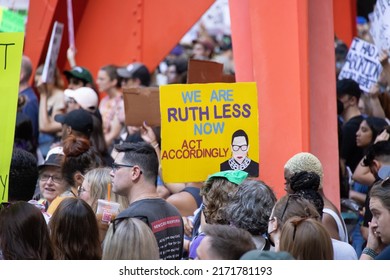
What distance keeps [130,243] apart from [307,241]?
821 mm

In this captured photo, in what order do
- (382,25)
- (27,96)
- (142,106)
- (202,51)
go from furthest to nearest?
(202,51)
(27,96)
(382,25)
(142,106)

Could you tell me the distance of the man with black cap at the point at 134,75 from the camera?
11.6 metres

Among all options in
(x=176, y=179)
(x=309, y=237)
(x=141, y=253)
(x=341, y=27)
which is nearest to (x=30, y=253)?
(x=141, y=253)

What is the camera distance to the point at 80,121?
9539 mm

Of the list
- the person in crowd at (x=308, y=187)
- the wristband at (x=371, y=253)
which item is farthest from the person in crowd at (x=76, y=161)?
the wristband at (x=371, y=253)

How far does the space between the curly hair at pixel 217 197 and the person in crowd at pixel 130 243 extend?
1.16 meters

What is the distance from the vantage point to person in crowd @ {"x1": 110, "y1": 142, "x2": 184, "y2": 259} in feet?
21.1

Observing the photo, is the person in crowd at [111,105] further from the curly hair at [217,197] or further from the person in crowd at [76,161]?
the curly hair at [217,197]

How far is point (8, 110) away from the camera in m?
7.00

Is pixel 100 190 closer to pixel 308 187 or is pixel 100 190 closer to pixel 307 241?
pixel 308 187

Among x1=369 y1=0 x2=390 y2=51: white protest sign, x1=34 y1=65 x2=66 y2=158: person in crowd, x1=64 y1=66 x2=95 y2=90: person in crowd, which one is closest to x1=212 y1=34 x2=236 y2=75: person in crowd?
x1=34 y1=65 x2=66 y2=158: person in crowd

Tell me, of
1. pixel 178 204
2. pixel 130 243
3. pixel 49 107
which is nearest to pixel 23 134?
pixel 49 107

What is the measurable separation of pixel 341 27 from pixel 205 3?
2.41 m

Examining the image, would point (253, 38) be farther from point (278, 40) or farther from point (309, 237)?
point (309, 237)
